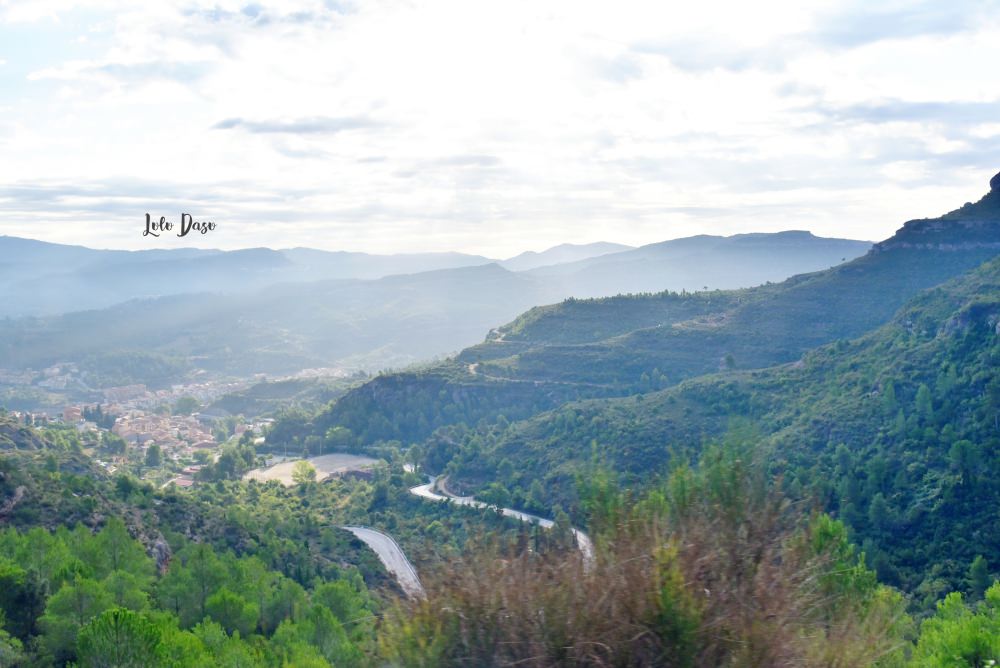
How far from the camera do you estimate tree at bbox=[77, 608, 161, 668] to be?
391 inches

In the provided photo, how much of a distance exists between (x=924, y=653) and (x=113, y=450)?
5855 cm

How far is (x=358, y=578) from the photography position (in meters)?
21.9

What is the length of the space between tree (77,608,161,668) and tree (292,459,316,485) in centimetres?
3698

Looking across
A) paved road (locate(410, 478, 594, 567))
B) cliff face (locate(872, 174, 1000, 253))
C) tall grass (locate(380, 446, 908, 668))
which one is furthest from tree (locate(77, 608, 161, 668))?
cliff face (locate(872, 174, 1000, 253))

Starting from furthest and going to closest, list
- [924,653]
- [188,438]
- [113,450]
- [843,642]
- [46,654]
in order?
[188,438]
[113,450]
[46,654]
[924,653]
[843,642]

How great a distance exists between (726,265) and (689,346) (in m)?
136

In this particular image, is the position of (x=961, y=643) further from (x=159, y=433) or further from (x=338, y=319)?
(x=338, y=319)

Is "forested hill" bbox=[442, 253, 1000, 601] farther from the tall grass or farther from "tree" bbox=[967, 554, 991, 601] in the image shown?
the tall grass

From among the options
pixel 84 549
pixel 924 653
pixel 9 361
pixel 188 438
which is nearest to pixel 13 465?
pixel 84 549

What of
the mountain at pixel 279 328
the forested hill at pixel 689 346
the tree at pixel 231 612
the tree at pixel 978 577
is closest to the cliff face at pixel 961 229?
the forested hill at pixel 689 346

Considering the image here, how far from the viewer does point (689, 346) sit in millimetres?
56812

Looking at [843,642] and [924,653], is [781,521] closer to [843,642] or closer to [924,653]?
[843,642]

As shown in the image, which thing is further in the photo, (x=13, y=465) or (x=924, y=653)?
(x=13, y=465)

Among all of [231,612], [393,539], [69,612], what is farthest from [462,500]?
[69,612]
